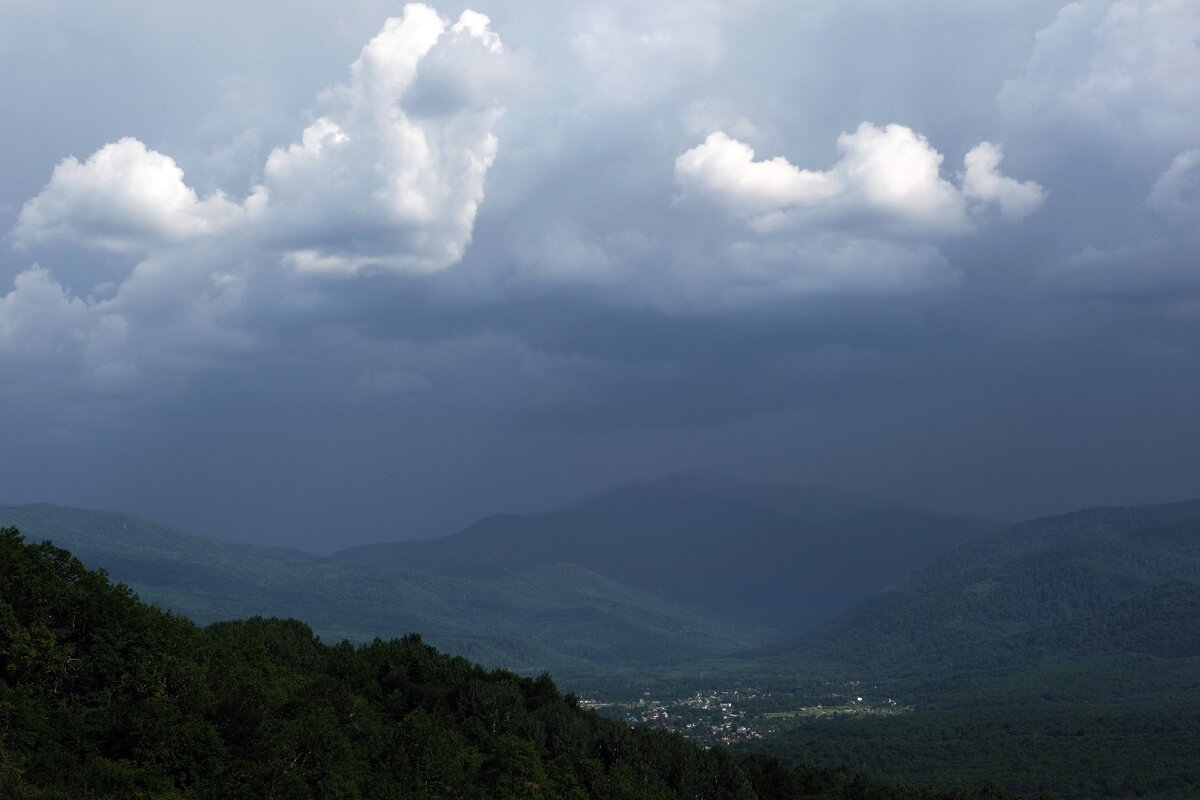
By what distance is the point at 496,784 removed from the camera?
209 feet

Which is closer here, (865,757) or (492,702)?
(492,702)

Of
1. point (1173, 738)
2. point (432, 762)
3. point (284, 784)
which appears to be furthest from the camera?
point (1173, 738)

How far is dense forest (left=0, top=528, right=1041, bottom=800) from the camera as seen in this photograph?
47906 mm

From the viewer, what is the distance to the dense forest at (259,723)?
4791 cm

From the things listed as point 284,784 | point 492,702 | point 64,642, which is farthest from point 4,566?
point 492,702

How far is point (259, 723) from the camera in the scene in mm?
53312

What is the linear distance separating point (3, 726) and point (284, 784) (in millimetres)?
12195

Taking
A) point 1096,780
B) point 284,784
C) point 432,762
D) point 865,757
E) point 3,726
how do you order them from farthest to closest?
1. point 865,757
2. point 1096,780
3. point 432,762
4. point 284,784
5. point 3,726

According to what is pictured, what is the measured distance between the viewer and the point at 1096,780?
157500mm

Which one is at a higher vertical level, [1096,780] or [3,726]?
[3,726]

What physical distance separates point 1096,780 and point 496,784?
418 ft

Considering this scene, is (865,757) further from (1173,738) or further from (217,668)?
(217,668)

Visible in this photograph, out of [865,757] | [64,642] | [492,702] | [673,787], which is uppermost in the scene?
[64,642]

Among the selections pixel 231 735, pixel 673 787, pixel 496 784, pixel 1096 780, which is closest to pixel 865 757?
pixel 1096 780
